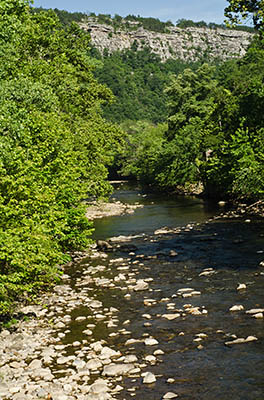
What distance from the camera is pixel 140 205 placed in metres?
41.7

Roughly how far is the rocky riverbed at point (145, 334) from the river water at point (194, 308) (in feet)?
0.10

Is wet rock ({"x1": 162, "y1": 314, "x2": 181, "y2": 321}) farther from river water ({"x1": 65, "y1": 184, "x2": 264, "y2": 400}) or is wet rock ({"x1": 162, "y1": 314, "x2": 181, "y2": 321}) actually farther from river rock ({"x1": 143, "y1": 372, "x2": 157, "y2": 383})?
river rock ({"x1": 143, "y1": 372, "x2": 157, "y2": 383})

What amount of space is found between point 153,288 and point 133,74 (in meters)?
177

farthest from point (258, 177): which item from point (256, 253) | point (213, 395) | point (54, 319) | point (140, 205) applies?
point (213, 395)

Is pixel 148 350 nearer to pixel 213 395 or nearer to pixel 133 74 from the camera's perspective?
pixel 213 395

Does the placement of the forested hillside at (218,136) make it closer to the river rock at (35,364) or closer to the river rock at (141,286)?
the river rock at (141,286)

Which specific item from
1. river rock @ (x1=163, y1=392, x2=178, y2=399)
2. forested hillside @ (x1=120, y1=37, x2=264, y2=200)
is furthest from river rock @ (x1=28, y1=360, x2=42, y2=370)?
forested hillside @ (x1=120, y1=37, x2=264, y2=200)

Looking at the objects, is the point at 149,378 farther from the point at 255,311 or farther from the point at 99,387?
the point at 255,311

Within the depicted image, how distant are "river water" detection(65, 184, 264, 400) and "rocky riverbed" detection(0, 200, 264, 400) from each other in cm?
3

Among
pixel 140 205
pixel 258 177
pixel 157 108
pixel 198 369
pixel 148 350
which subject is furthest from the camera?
pixel 157 108

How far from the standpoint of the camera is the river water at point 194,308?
841cm

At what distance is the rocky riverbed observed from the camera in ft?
27.5

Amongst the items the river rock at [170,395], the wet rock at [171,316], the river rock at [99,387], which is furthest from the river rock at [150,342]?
the river rock at [170,395]

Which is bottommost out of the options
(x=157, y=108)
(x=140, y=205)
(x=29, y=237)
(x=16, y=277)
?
(x=140, y=205)
